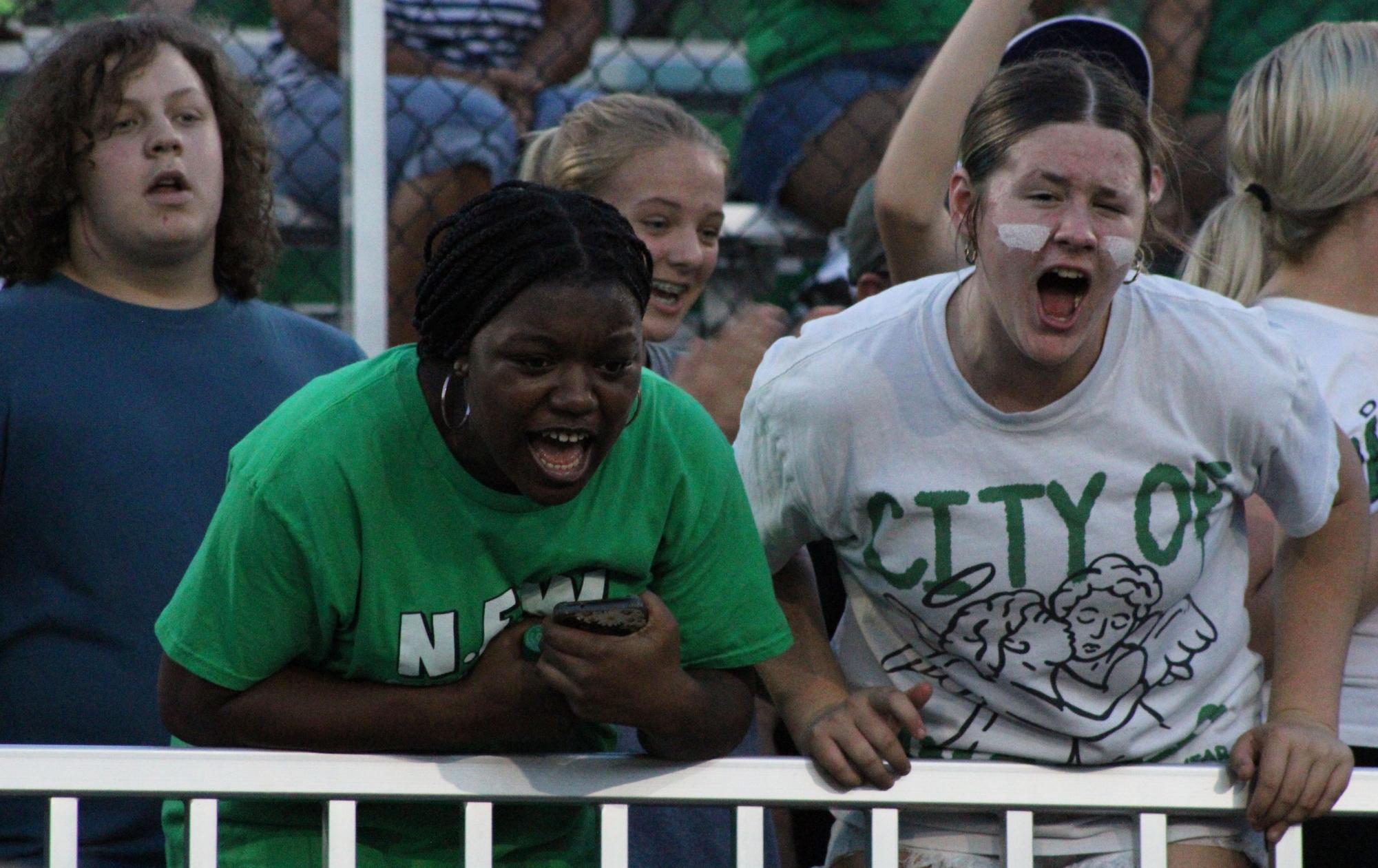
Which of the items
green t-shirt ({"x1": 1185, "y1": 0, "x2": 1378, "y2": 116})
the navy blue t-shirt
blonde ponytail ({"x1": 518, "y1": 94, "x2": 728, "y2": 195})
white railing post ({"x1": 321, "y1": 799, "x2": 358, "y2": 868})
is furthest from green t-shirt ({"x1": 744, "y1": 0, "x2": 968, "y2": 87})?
white railing post ({"x1": 321, "y1": 799, "x2": 358, "y2": 868})

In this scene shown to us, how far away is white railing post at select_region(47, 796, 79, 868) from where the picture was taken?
1.47 m

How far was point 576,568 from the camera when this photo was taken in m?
1.60

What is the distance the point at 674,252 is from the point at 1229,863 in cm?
114

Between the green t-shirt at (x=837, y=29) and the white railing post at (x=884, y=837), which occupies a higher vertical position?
the green t-shirt at (x=837, y=29)

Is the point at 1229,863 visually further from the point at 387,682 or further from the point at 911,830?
the point at 387,682

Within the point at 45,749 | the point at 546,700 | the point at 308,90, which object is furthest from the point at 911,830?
the point at 308,90

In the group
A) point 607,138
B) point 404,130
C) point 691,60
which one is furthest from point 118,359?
point 691,60

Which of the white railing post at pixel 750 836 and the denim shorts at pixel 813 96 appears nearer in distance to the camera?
the white railing post at pixel 750 836

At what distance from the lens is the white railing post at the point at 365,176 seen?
3232 mm

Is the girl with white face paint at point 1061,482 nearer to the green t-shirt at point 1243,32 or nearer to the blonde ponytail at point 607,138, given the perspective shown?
the blonde ponytail at point 607,138

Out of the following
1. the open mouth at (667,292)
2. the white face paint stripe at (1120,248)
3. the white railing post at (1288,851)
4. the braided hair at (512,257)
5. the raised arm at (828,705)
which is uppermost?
the open mouth at (667,292)

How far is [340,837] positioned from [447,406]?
41cm

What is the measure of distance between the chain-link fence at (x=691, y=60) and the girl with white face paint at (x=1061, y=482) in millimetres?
2045

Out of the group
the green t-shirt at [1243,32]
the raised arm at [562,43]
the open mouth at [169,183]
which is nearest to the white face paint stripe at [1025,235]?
the open mouth at [169,183]
